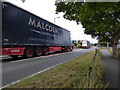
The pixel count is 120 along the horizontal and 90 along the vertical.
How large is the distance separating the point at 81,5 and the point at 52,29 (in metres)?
10.1

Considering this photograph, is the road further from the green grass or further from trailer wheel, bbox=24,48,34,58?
trailer wheel, bbox=24,48,34,58

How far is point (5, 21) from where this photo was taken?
7.55 meters

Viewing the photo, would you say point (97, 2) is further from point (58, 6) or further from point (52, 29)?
point (52, 29)

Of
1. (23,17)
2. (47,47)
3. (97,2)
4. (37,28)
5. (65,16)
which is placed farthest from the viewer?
(47,47)

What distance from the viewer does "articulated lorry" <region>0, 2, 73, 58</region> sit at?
773 centimetres

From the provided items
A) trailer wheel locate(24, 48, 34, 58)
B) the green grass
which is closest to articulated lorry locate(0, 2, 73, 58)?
trailer wheel locate(24, 48, 34, 58)

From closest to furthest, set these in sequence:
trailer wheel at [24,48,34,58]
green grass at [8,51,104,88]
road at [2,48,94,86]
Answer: green grass at [8,51,104,88] < road at [2,48,94,86] < trailer wheel at [24,48,34,58]

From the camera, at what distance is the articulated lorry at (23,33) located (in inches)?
304

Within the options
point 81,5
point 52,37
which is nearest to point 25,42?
point 52,37

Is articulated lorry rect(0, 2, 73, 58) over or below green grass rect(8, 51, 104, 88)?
over

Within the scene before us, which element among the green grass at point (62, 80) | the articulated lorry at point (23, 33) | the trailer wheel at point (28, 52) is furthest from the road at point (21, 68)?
the trailer wheel at point (28, 52)

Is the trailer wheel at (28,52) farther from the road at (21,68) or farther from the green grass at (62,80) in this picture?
the green grass at (62,80)

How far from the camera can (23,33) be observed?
9.20 metres

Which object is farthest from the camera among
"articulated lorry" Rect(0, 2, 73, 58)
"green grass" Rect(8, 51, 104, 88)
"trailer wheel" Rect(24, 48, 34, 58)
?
"trailer wheel" Rect(24, 48, 34, 58)
